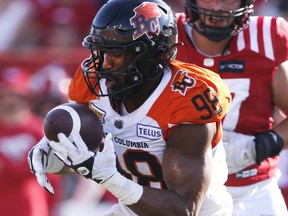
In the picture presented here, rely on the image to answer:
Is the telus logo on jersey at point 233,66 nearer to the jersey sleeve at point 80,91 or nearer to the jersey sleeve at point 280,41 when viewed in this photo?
the jersey sleeve at point 280,41

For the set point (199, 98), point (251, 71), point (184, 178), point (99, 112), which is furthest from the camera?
point (251, 71)

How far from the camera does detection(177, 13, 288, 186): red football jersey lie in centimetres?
427

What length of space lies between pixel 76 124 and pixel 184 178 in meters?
0.45

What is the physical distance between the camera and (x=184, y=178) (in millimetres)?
3354

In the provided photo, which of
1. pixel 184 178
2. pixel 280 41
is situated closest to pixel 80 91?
pixel 184 178

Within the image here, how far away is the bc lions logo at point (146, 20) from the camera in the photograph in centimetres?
355

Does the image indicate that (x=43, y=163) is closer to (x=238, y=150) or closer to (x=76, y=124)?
(x=76, y=124)

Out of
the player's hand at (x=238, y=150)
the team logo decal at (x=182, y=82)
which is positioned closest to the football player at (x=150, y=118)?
the team logo decal at (x=182, y=82)

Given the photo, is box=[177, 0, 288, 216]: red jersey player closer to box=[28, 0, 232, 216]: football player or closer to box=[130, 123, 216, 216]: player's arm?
box=[28, 0, 232, 216]: football player

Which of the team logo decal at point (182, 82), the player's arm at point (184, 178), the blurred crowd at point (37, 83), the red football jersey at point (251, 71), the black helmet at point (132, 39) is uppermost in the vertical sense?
the black helmet at point (132, 39)

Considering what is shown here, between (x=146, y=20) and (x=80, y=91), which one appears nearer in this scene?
(x=146, y=20)

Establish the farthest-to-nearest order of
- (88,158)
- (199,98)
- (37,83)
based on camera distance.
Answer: (37,83) < (199,98) < (88,158)

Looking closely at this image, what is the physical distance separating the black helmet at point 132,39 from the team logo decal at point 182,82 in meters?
0.09

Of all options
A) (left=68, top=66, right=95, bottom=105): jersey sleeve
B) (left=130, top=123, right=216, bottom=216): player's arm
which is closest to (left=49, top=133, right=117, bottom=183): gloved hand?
(left=130, top=123, right=216, bottom=216): player's arm
